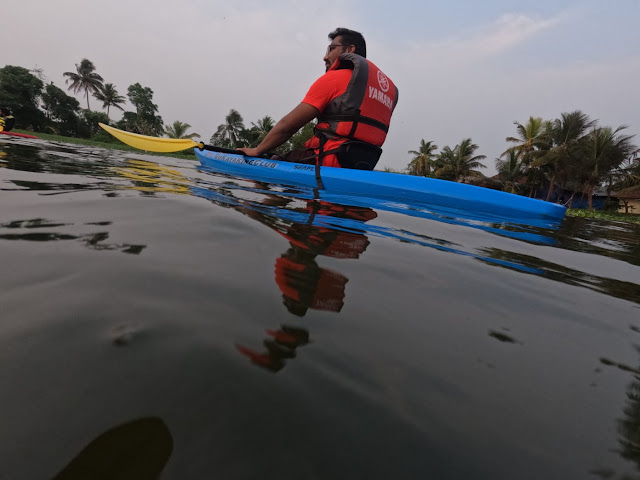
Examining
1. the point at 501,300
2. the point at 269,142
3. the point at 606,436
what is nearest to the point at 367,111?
the point at 269,142

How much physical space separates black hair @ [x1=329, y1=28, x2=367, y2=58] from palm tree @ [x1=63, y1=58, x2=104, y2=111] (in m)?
42.9

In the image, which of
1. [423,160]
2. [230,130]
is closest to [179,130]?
[230,130]

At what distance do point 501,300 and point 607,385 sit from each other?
392 millimetres

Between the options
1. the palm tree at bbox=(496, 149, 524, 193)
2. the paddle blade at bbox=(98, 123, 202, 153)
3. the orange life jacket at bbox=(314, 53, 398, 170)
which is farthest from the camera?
the palm tree at bbox=(496, 149, 524, 193)

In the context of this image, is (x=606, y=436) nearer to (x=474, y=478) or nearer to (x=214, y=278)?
(x=474, y=478)

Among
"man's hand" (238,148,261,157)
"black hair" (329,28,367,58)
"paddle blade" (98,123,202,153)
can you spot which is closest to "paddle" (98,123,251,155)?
"paddle blade" (98,123,202,153)

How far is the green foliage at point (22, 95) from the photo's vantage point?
2742 centimetres

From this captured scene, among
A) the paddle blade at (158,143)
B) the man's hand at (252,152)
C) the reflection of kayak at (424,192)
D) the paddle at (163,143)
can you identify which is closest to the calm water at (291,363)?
the reflection of kayak at (424,192)

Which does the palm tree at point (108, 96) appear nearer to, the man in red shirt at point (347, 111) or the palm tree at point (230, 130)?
the palm tree at point (230, 130)

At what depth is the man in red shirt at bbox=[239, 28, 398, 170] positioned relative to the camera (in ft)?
11.3

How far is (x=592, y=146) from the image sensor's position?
712 inches

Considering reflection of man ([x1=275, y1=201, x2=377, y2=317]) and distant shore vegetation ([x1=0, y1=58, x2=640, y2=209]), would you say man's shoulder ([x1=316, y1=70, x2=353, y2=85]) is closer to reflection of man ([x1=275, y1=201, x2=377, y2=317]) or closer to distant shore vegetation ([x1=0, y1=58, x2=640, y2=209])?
reflection of man ([x1=275, y1=201, x2=377, y2=317])

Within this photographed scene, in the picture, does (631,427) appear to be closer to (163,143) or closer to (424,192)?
(424,192)

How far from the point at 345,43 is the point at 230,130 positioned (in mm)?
31879
